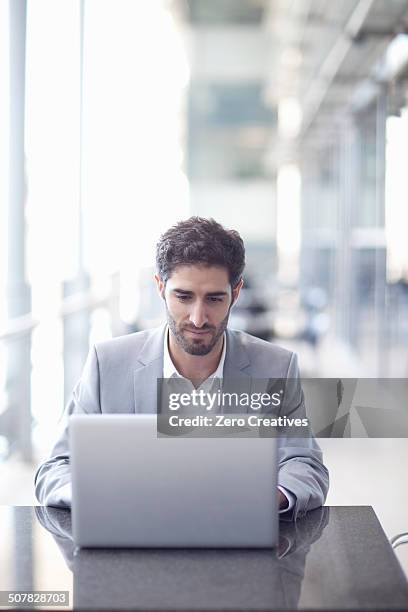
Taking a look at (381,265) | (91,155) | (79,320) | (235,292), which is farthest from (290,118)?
(235,292)

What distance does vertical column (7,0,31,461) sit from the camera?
17.2 ft

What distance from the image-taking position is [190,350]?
2268mm

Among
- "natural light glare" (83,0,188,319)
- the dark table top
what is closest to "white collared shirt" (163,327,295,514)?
the dark table top

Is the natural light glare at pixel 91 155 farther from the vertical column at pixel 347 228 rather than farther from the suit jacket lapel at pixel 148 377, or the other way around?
the vertical column at pixel 347 228

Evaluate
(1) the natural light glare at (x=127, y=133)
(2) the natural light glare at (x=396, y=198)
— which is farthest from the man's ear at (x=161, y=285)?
(2) the natural light glare at (x=396, y=198)

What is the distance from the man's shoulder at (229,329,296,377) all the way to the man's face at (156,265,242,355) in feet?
0.50

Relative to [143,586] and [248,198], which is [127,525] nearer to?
[143,586]

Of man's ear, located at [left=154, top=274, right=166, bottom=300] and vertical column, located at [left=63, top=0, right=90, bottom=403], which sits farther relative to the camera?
vertical column, located at [left=63, top=0, right=90, bottom=403]

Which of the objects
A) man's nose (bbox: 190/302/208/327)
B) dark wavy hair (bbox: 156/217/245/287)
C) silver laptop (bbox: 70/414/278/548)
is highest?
dark wavy hair (bbox: 156/217/245/287)

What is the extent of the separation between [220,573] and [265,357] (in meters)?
0.84

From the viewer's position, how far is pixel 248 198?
1866cm

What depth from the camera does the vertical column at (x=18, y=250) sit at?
5242 millimetres

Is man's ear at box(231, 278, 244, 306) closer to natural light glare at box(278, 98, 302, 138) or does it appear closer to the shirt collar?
the shirt collar

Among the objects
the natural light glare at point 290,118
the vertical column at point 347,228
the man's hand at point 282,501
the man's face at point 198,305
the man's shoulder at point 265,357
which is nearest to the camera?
the man's hand at point 282,501
